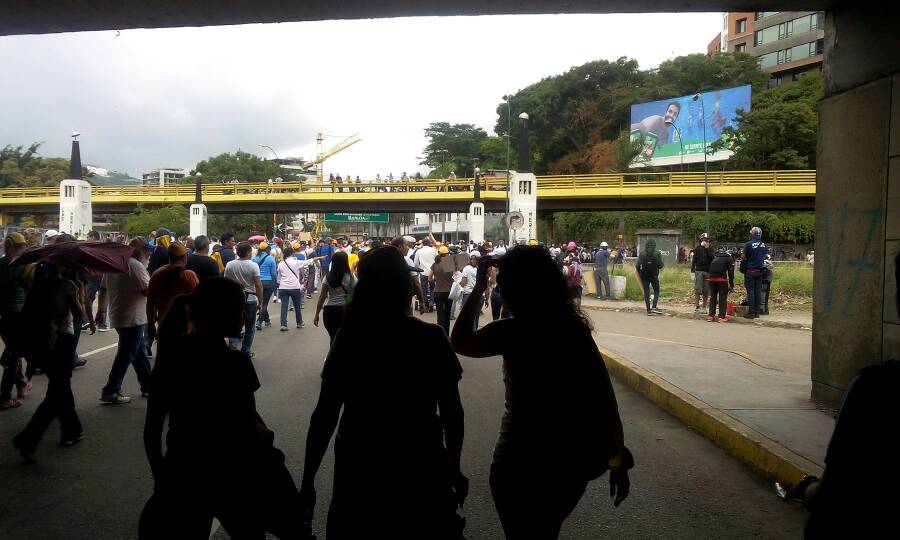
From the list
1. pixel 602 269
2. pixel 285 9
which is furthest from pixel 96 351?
pixel 602 269

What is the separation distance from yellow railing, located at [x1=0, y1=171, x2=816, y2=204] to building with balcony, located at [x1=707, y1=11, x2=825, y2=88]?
25.3 m

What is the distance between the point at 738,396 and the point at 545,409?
5.48 m

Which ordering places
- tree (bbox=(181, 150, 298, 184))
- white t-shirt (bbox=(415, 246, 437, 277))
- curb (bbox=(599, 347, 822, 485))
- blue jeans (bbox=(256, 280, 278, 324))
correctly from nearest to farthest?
curb (bbox=(599, 347, 822, 485)), blue jeans (bbox=(256, 280, 278, 324)), white t-shirt (bbox=(415, 246, 437, 277)), tree (bbox=(181, 150, 298, 184))

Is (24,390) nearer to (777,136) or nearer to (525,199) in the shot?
(525,199)

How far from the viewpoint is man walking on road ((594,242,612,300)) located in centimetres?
2077

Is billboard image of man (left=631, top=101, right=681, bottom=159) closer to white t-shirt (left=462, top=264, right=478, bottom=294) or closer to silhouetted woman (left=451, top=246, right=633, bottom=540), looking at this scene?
white t-shirt (left=462, top=264, right=478, bottom=294)

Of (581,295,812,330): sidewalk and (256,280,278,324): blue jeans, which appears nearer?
(256,280,278,324): blue jeans

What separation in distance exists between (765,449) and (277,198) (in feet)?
157

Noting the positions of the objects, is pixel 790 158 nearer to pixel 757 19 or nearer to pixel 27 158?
pixel 757 19

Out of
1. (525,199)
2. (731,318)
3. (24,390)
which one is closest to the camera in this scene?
(24,390)

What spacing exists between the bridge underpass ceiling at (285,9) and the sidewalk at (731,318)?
962cm

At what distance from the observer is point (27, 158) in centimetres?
Answer: 7856

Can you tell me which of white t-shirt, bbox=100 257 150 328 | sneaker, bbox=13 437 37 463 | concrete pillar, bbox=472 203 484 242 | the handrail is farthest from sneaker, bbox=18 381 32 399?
the handrail

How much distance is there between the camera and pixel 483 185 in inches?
1873
